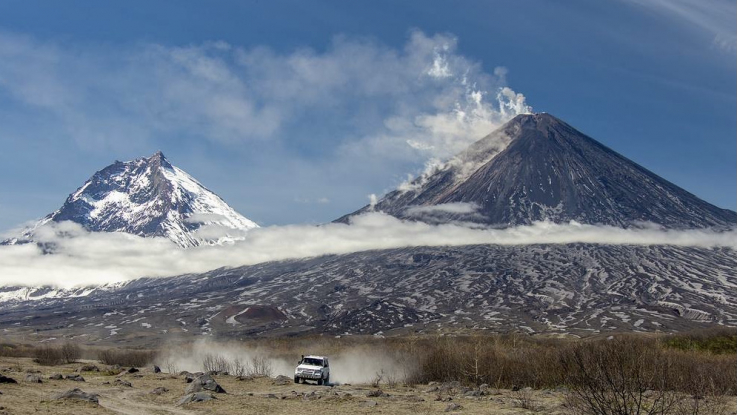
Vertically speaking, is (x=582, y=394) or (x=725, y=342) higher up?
(x=582, y=394)

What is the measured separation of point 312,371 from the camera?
48156 millimetres

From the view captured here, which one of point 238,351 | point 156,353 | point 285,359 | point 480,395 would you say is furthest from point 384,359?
point 480,395

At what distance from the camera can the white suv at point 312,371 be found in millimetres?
47969

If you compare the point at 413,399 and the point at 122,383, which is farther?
the point at 122,383

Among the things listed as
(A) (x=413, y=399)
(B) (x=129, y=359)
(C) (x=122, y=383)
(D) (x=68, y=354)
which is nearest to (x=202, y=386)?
(C) (x=122, y=383)

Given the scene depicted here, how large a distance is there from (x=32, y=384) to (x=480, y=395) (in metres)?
28.8

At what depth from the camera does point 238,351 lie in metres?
128

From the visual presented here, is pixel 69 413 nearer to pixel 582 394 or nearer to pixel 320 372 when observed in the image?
pixel 582 394

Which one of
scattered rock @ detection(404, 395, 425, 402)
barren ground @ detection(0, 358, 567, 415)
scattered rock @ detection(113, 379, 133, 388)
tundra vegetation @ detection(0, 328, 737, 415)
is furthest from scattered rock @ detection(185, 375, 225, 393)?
tundra vegetation @ detection(0, 328, 737, 415)

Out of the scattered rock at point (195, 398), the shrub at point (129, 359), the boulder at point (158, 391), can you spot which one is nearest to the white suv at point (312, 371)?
the boulder at point (158, 391)

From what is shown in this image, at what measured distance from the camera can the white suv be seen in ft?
157

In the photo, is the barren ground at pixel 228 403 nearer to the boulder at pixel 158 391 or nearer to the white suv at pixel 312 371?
the boulder at pixel 158 391

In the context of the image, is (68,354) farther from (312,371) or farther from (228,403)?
(228,403)

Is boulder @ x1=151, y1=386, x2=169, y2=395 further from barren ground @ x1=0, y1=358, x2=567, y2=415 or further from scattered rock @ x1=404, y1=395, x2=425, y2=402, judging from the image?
scattered rock @ x1=404, y1=395, x2=425, y2=402
